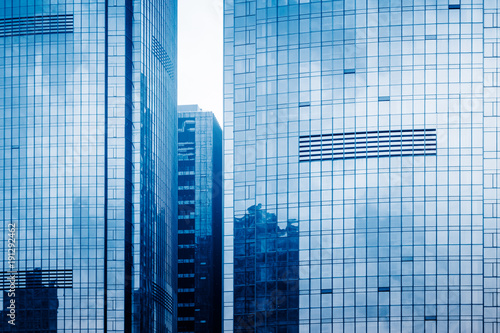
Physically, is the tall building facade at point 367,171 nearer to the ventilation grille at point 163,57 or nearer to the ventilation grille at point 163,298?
the ventilation grille at point 163,298

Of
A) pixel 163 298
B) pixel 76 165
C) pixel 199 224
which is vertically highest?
pixel 76 165

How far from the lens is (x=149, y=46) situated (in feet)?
384

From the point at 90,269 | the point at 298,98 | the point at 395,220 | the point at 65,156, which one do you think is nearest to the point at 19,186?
the point at 65,156

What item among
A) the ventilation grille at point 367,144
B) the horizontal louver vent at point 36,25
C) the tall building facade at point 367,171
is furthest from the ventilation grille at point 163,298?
the horizontal louver vent at point 36,25

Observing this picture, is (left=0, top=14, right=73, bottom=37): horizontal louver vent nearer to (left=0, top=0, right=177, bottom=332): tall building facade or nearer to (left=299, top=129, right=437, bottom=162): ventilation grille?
(left=0, top=0, right=177, bottom=332): tall building facade

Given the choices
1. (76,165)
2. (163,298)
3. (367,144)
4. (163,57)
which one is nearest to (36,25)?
(76,165)

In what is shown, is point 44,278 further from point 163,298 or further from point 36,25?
point 36,25

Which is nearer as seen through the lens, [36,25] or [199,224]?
[36,25]

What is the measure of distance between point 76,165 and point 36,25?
793 inches

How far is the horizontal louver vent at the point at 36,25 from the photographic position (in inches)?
4318

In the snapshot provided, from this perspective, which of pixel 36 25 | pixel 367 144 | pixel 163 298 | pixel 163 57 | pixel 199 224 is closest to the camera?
pixel 367 144

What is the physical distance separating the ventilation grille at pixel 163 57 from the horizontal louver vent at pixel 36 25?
48.9 ft

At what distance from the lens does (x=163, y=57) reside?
12600cm

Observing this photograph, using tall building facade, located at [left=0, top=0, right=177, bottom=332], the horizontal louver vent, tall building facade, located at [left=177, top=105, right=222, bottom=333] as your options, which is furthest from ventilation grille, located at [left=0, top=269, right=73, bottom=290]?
tall building facade, located at [left=177, top=105, right=222, bottom=333]
